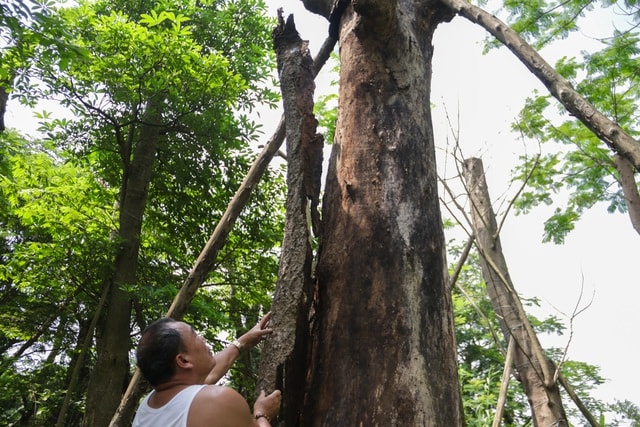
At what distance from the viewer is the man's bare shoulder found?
153 cm

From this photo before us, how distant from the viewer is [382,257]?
1839mm

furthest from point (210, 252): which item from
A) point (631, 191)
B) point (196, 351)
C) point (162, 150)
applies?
point (631, 191)

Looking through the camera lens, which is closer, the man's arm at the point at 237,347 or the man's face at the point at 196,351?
the man's face at the point at 196,351

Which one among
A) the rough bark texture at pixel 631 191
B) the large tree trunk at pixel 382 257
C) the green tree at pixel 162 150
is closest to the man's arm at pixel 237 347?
the large tree trunk at pixel 382 257

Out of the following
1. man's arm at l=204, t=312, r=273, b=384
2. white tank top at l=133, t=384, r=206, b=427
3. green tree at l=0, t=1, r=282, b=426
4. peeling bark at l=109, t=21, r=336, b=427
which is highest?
green tree at l=0, t=1, r=282, b=426

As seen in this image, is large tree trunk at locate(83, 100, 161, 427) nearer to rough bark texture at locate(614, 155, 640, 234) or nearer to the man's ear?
the man's ear

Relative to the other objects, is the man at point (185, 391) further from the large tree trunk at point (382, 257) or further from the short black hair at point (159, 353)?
the large tree trunk at point (382, 257)

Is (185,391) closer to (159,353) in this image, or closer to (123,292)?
(159,353)

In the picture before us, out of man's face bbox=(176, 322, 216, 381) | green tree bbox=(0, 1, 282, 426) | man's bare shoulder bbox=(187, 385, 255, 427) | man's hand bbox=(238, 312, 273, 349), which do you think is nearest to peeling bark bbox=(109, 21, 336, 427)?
man's hand bbox=(238, 312, 273, 349)

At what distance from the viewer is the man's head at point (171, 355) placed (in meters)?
1.83

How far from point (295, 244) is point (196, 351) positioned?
23.0 inches

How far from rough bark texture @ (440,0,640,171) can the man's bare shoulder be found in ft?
5.73

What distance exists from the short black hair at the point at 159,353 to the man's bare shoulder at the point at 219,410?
A: 28 centimetres

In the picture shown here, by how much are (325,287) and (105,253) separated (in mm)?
5522
